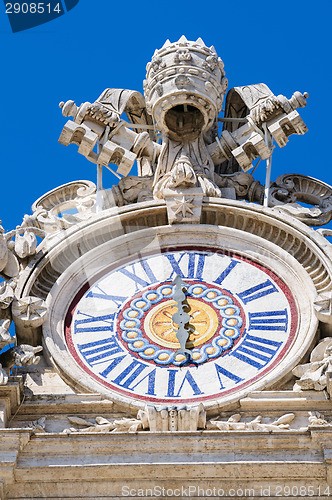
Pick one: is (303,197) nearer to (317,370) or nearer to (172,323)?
(172,323)

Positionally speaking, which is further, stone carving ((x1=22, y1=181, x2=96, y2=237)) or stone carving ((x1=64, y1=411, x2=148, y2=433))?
stone carving ((x1=22, y1=181, x2=96, y2=237))

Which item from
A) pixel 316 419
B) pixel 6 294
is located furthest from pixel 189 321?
pixel 316 419

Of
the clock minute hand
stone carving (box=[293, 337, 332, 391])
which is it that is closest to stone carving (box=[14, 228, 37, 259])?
the clock minute hand

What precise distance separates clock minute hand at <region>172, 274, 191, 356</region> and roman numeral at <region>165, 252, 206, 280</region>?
0.21 m

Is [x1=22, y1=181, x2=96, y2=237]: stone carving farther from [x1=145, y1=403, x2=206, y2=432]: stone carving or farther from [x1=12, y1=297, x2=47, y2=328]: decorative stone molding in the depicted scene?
[x1=145, y1=403, x2=206, y2=432]: stone carving

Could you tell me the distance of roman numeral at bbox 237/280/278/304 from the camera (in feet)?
51.3

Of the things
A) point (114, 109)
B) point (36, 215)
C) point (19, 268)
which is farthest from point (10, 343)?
point (114, 109)

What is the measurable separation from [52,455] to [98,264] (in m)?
3.37

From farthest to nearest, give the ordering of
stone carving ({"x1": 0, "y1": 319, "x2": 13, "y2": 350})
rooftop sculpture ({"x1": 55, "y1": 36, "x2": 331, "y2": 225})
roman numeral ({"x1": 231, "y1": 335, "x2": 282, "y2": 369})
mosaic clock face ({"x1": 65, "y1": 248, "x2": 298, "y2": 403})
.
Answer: rooftop sculpture ({"x1": 55, "y1": 36, "x2": 331, "y2": 225}) < roman numeral ({"x1": 231, "y1": 335, "x2": 282, "y2": 369}) < mosaic clock face ({"x1": 65, "y1": 248, "x2": 298, "y2": 403}) < stone carving ({"x1": 0, "y1": 319, "x2": 13, "y2": 350})

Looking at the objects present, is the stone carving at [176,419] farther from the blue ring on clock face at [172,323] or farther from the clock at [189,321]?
the blue ring on clock face at [172,323]

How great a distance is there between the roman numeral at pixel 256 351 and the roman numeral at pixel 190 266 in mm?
1217

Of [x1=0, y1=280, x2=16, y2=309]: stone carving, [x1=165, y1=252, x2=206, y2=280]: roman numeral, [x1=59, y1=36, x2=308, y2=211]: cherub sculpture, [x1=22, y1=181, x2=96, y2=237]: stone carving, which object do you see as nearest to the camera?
[x1=0, y1=280, x2=16, y2=309]: stone carving

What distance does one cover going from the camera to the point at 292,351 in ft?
48.3

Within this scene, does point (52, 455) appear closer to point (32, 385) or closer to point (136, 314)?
point (32, 385)
